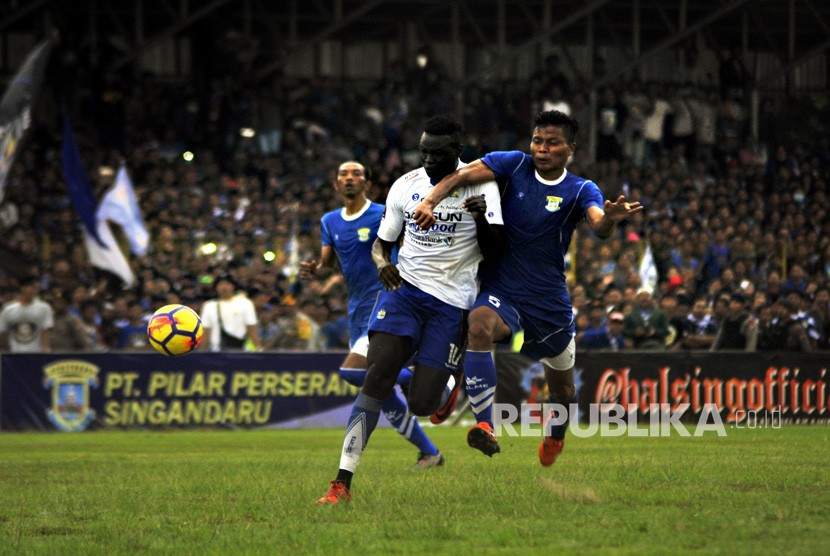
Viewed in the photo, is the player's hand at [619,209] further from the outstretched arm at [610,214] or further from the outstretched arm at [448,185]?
Result: the outstretched arm at [448,185]

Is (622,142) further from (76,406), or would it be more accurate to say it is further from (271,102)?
(76,406)

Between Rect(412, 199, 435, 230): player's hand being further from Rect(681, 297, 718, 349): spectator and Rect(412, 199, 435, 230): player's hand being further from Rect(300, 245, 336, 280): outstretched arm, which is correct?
Rect(681, 297, 718, 349): spectator

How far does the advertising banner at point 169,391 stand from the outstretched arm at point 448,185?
32.6ft

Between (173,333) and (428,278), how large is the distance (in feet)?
13.1

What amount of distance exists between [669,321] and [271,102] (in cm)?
1068

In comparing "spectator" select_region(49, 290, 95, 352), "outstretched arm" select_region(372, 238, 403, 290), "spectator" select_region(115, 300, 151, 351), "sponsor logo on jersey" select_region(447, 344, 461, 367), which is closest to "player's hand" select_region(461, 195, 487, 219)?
"outstretched arm" select_region(372, 238, 403, 290)

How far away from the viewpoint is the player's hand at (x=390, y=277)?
8461mm

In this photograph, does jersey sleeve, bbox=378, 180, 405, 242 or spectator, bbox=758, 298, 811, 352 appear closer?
jersey sleeve, bbox=378, 180, 405, 242

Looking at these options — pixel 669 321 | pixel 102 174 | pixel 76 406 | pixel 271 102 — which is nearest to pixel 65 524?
pixel 76 406

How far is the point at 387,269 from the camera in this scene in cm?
848

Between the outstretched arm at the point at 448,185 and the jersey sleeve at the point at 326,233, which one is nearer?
the outstretched arm at the point at 448,185

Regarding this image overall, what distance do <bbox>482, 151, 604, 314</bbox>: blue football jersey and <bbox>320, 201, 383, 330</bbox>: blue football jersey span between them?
7.94 feet

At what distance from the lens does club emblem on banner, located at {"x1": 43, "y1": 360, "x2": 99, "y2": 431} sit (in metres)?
17.8

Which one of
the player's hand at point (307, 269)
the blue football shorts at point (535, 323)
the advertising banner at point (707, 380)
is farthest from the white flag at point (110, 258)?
the blue football shorts at point (535, 323)
